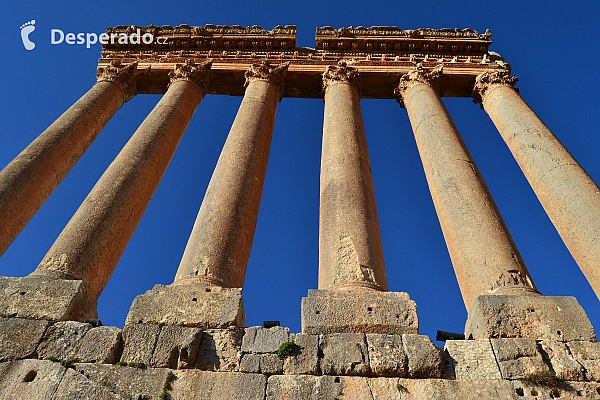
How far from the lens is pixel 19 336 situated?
9.05 meters

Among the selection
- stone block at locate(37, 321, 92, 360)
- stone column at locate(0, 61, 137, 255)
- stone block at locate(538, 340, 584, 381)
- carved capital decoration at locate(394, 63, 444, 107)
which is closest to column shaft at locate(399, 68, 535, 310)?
stone block at locate(538, 340, 584, 381)

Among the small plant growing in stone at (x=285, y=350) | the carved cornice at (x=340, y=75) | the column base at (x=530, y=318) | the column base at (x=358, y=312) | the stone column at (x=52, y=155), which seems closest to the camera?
the small plant growing in stone at (x=285, y=350)

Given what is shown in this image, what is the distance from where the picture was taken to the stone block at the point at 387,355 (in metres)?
8.38

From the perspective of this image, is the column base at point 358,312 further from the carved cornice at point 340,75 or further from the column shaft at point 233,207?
the carved cornice at point 340,75

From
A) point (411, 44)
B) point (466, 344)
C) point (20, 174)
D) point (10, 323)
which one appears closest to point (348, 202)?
point (466, 344)

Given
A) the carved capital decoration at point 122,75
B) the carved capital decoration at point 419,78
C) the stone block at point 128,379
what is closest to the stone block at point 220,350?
the stone block at point 128,379

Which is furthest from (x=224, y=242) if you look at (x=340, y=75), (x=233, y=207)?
(x=340, y=75)

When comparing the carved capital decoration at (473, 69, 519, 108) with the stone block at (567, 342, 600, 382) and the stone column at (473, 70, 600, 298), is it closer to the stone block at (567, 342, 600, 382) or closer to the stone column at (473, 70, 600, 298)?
the stone column at (473, 70, 600, 298)

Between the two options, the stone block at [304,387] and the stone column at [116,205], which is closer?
the stone block at [304,387]

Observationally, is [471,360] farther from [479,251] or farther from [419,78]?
[419,78]

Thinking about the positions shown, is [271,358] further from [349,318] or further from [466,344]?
[466,344]

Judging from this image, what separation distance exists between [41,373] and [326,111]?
44.2 ft

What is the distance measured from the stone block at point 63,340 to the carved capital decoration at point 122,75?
14210 millimetres

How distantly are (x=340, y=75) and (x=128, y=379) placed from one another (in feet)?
53.0
